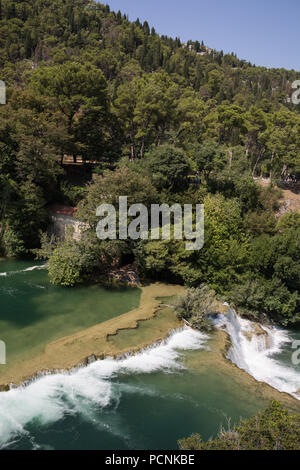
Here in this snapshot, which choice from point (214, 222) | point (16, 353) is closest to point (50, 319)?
point (16, 353)

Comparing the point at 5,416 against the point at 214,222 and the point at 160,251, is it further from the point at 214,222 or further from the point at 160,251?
the point at 214,222

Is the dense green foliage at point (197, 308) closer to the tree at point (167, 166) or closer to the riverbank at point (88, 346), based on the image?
the riverbank at point (88, 346)

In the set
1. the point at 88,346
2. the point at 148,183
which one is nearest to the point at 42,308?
the point at 88,346

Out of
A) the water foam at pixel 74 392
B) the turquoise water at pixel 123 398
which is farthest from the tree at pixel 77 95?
the water foam at pixel 74 392

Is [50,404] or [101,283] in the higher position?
[101,283]

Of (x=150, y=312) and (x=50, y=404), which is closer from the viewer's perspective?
(x=50, y=404)
